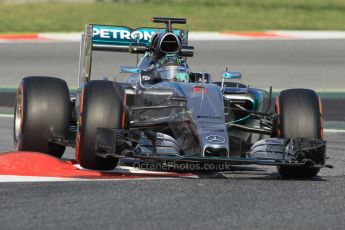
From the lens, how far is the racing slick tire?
8.84 m

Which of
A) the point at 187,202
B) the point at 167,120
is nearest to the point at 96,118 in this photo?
the point at 167,120

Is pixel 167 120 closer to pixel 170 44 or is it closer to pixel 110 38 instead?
pixel 170 44

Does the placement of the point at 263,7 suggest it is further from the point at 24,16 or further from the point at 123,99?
the point at 123,99

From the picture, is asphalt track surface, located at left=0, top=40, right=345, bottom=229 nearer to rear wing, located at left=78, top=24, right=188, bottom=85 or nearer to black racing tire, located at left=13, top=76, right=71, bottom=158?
rear wing, located at left=78, top=24, right=188, bottom=85

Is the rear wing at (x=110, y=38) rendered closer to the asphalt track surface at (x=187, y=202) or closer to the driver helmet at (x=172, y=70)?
the asphalt track surface at (x=187, y=202)

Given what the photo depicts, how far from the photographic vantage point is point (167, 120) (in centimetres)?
910

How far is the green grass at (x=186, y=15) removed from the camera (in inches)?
909

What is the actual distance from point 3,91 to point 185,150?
771cm

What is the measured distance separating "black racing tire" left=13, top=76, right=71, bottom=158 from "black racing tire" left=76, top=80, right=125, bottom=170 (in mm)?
722

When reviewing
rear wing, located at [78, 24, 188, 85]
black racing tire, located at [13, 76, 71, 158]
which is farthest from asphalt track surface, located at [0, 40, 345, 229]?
black racing tire, located at [13, 76, 71, 158]

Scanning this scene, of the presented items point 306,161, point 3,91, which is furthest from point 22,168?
point 3,91

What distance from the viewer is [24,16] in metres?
23.9

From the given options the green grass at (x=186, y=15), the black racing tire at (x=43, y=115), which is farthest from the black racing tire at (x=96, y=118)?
the green grass at (x=186, y=15)

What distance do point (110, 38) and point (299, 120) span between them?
3.16 m
